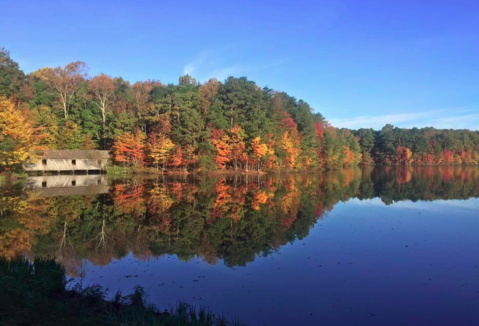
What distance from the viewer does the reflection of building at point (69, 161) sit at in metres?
38.8

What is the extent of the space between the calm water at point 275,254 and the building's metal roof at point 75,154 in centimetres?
2438

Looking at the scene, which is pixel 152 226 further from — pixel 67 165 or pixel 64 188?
pixel 67 165

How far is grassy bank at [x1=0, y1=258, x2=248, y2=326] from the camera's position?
14.5 ft

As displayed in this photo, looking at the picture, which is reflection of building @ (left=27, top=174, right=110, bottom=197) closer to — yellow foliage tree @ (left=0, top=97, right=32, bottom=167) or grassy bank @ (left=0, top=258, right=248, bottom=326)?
yellow foliage tree @ (left=0, top=97, right=32, bottom=167)

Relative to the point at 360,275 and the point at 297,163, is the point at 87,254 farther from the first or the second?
the point at 297,163

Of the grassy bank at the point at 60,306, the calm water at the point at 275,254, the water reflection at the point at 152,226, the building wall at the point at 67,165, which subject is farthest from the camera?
the building wall at the point at 67,165

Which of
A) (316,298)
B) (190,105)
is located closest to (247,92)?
(190,105)

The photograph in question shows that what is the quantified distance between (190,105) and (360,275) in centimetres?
3910

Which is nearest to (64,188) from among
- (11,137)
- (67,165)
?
(11,137)

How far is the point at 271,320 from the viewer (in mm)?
5738

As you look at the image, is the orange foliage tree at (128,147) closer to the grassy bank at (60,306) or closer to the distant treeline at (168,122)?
the distant treeline at (168,122)

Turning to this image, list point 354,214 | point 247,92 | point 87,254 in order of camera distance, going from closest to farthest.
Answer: point 87,254
point 354,214
point 247,92

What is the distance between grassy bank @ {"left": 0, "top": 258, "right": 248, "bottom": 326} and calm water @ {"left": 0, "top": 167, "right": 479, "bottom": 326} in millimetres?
1143

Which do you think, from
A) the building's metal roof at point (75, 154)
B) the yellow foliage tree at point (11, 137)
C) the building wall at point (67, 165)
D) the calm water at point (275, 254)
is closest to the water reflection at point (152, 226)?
the calm water at point (275, 254)
